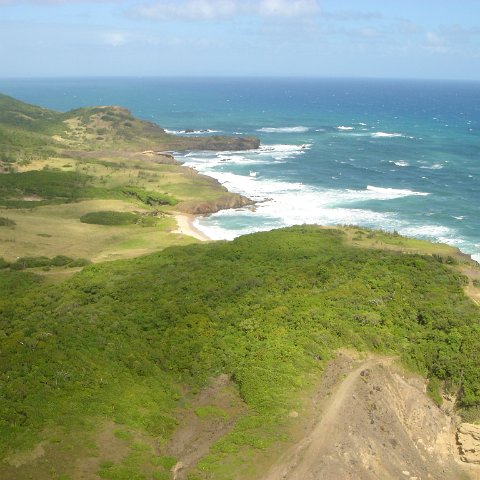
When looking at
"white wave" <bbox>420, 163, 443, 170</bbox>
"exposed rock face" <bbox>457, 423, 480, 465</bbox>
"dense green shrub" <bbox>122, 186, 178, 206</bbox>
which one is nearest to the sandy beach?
"dense green shrub" <bbox>122, 186, 178, 206</bbox>

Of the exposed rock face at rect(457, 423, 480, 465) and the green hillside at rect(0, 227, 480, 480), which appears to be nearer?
the green hillside at rect(0, 227, 480, 480)

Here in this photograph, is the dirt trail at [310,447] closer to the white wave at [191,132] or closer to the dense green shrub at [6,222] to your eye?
the dense green shrub at [6,222]

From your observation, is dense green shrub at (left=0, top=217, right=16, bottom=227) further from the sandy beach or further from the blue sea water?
the blue sea water

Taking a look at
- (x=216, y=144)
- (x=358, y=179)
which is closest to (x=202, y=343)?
(x=358, y=179)

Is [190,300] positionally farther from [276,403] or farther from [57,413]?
[57,413]

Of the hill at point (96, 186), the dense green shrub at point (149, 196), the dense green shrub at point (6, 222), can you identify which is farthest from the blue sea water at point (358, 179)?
the dense green shrub at point (6, 222)
